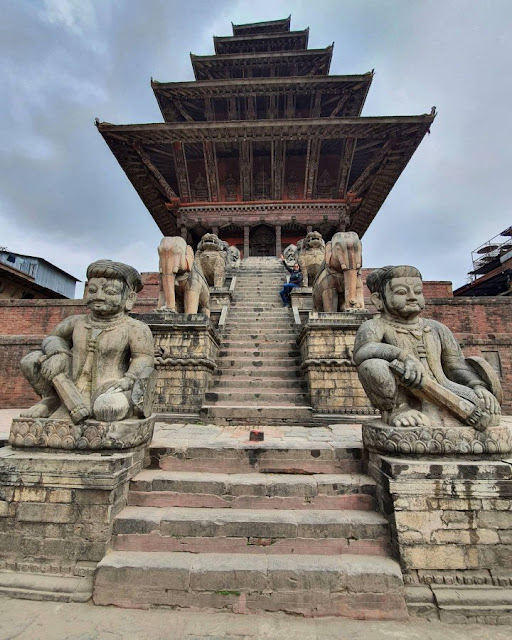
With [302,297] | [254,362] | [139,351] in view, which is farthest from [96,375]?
[302,297]

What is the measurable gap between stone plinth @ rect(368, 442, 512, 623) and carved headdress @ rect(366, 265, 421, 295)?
1.57m

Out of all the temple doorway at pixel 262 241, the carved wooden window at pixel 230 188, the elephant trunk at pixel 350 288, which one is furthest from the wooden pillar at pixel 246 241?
the elephant trunk at pixel 350 288

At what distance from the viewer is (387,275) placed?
10.2 feet

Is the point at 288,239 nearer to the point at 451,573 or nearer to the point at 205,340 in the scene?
the point at 205,340

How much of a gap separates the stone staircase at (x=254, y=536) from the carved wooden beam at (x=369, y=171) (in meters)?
17.8

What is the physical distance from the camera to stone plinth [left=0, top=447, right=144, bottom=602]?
227 cm

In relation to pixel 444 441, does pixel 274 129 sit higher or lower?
higher

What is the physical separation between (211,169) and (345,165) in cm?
742

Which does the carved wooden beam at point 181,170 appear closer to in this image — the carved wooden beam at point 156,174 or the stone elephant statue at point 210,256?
the carved wooden beam at point 156,174

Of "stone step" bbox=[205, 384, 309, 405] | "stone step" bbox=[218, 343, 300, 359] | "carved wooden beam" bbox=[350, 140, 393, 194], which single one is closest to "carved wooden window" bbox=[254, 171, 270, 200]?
"carved wooden beam" bbox=[350, 140, 393, 194]

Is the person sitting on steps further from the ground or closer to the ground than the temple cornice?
closer to the ground

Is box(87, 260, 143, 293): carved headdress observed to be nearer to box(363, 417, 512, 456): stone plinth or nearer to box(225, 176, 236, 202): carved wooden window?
box(363, 417, 512, 456): stone plinth

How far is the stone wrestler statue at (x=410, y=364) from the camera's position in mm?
2660

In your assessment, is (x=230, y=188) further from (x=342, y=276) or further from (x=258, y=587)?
(x=258, y=587)
